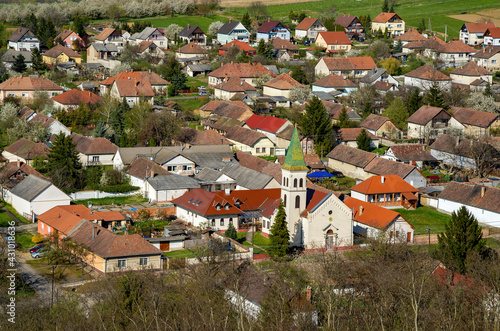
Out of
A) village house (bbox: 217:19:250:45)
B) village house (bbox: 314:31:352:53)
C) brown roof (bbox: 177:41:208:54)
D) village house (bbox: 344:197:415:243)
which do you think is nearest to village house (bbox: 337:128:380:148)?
village house (bbox: 344:197:415:243)

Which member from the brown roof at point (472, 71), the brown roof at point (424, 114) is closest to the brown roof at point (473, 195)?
the brown roof at point (424, 114)

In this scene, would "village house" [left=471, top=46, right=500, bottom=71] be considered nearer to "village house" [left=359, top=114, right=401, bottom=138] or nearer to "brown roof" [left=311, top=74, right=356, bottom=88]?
"brown roof" [left=311, top=74, right=356, bottom=88]

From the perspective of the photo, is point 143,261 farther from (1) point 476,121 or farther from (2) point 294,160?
(1) point 476,121

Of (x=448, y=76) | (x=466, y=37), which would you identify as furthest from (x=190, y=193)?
(x=466, y=37)

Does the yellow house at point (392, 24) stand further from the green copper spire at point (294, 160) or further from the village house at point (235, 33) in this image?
the green copper spire at point (294, 160)

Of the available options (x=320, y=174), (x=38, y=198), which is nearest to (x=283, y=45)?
(x=320, y=174)

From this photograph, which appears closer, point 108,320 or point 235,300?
point 108,320

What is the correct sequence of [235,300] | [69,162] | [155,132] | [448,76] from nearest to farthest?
1. [235,300]
2. [69,162]
3. [155,132]
4. [448,76]

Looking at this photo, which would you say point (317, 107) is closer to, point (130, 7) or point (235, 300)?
point (235, 300)
